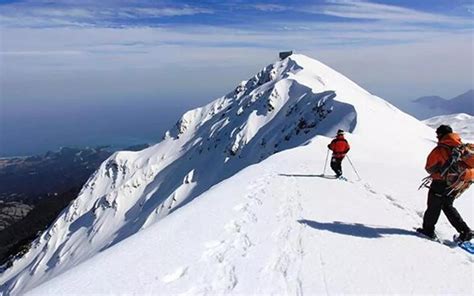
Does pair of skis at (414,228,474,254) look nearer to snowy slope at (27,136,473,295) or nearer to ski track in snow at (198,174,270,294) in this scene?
snowy slope at (27,136,473,295)

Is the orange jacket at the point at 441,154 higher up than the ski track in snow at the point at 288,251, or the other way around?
the orange jacket at the point at 441,154

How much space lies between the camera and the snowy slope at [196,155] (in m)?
68.6

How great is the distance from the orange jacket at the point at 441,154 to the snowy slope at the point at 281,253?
5.42 ft

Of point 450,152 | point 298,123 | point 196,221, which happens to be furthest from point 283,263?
point 298,123

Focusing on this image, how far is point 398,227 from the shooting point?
10.6m

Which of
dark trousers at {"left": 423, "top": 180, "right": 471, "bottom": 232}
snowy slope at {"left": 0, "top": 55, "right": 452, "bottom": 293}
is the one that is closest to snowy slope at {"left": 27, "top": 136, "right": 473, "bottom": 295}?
dark trousers at {"left": 423, "top": 180, "right": 471, "bottom": 232}

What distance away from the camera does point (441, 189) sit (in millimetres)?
9664

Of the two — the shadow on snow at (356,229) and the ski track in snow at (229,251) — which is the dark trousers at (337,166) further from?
the shadow on snow at (356,229)

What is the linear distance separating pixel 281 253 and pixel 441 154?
4.50 m

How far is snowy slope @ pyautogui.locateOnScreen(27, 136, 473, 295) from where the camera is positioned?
699cm

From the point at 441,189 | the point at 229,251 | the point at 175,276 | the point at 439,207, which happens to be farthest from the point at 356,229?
the point at 175,276

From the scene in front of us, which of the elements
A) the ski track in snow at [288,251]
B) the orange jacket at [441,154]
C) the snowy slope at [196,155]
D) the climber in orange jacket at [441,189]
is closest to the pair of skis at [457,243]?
the climber in orange jacket at [441,189]

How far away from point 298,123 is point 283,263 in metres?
58.4

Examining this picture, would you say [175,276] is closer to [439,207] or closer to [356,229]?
[356,229]
